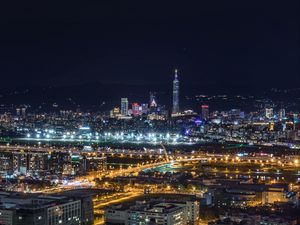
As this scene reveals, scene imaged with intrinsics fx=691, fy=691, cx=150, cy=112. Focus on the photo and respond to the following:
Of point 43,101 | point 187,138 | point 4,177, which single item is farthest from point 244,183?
point 43,101

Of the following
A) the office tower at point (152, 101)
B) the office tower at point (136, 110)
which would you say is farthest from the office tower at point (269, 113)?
the office tower at point (136, 110)

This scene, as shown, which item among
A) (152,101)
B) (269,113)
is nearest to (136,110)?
(152,101)

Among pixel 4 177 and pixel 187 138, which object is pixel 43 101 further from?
pixel 4 177

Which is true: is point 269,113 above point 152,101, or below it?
below

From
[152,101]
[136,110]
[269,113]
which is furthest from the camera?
[152,101]

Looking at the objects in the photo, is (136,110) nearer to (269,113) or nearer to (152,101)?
(152,101)

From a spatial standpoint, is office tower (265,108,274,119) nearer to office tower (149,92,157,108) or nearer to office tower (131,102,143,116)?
office tower (149,92,157,108)

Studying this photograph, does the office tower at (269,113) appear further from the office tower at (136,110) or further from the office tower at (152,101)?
the office tower at (136,110)

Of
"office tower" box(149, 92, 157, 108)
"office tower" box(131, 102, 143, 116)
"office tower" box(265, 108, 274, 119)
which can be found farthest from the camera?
"office tower" box(149, 92, 157, 108)

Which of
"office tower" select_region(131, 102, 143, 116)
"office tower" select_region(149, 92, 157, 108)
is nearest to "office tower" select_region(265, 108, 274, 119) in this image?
"office tower" select_region(149, 92, 157, 108)

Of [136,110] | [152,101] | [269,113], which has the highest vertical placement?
[152,101]

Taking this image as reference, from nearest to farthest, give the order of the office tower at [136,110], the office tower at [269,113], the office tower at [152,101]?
the office tower at [269,113], the office tower at [136,110], the office tower at [152,101]
